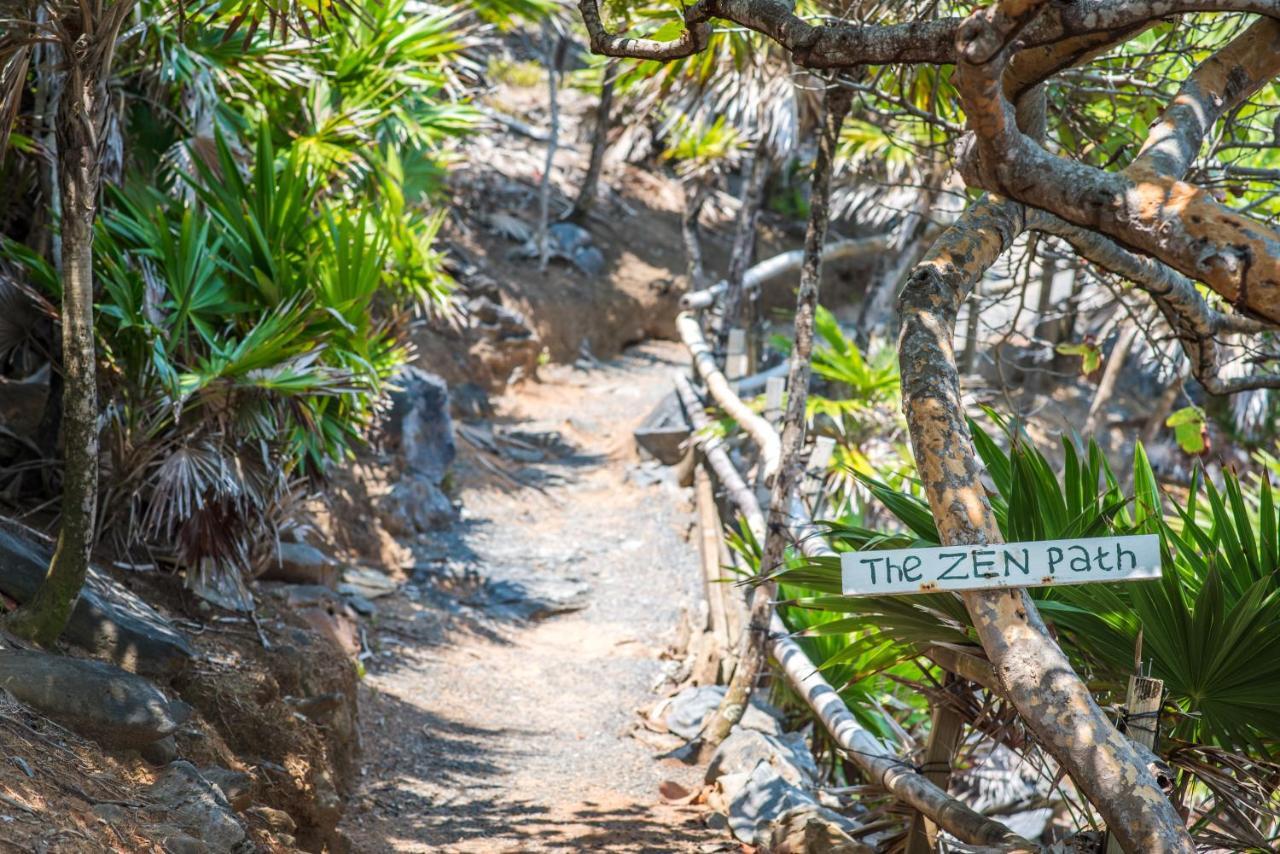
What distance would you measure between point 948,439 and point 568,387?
12.9 m

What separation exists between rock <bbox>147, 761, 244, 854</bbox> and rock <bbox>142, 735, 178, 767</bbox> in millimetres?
84

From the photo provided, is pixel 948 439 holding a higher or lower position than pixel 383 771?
higher

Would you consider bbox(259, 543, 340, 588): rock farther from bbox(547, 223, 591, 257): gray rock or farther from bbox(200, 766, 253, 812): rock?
bbox(547, 223, 591, 257): gray rock

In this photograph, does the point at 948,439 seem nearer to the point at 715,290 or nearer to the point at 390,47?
the point at 390,47

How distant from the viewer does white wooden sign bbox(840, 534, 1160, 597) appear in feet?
7.65

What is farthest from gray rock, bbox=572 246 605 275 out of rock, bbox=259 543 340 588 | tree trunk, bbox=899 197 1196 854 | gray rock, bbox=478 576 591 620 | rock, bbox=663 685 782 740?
tree trunk, bbox=899 197 1196 854

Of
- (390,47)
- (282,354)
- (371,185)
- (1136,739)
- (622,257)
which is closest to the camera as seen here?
(1136,739)

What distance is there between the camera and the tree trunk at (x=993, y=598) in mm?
2156

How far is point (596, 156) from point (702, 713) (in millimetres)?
13263

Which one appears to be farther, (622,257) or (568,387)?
(622,257)

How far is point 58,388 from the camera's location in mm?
4895

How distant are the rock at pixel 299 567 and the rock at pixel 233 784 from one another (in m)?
2.75

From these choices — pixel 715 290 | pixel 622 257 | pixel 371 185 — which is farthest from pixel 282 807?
pixel 622 257

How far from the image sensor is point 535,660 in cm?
756
